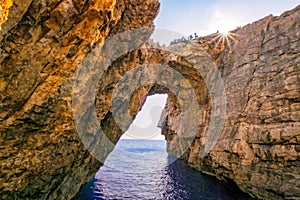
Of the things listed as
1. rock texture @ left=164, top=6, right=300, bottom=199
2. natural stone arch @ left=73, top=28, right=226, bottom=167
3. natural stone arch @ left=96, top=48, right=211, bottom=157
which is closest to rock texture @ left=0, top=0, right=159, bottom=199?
natural stone arch @ left=73, top=28, right=226, bottom=167

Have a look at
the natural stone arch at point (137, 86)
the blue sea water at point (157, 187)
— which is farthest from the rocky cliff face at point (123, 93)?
the blue sea water at point (157, 187)

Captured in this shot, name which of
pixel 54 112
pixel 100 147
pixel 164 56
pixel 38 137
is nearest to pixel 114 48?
pixel 54 112

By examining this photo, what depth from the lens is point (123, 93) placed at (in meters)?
25.8

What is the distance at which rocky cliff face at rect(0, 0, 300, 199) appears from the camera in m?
12.2

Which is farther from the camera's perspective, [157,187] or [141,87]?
[141,87]

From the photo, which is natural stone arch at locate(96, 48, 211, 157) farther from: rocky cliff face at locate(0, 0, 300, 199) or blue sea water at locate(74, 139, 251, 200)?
blue sea water at locate(74, 139, 251, 200)

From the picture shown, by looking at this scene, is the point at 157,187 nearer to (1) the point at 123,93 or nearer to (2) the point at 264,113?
(1) the point at 123,93

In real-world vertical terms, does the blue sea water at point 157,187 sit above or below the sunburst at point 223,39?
below

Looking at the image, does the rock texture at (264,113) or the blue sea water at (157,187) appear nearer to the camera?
the rock texture at (264,113)

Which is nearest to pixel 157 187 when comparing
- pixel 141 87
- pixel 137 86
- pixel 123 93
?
pixel 123 93

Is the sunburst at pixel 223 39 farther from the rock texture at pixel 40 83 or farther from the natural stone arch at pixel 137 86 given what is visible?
the rock texture at pixel 40 83

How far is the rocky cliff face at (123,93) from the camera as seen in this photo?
482 inches

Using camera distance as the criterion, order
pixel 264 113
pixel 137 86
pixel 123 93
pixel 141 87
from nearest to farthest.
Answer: pixel 264 113 → pixel 123 93 → pixel 137 86 → pixel 141 87

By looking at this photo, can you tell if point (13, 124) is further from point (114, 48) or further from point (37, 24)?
point (114, 48)
